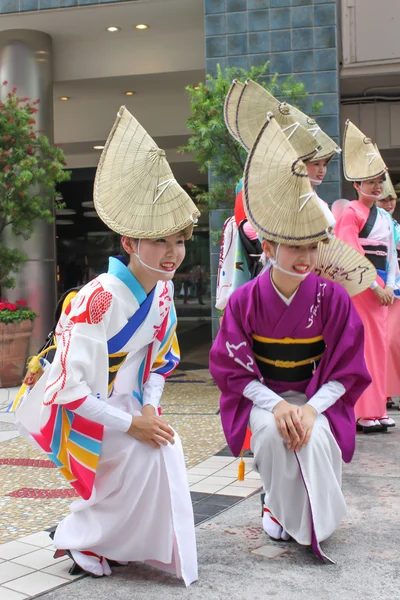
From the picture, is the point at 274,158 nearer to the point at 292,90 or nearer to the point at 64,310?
the point at 64,310

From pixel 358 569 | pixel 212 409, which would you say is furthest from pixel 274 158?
pixel 212 409

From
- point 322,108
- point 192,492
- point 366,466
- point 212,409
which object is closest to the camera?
point 192,492

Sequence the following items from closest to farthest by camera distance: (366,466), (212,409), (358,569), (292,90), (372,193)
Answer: (358,569)
(366,466)
(372,193)
(212,409)
(292,90)

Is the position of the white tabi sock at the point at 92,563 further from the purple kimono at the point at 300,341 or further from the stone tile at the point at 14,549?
the purple kimono at the point at 300,341

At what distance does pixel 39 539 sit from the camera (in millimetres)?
3174

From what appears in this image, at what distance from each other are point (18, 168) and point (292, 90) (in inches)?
116

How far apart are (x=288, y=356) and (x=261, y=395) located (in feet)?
0.65

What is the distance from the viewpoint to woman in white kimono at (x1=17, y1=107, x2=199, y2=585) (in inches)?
101

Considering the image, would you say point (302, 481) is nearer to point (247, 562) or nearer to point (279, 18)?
point (247, 562)

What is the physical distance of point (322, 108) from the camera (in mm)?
7312

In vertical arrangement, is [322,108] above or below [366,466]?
above

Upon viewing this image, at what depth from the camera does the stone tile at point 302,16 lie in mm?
7336

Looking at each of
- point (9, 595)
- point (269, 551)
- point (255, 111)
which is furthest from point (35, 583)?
point (255, 111)

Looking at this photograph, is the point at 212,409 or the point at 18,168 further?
the point at 18,168
